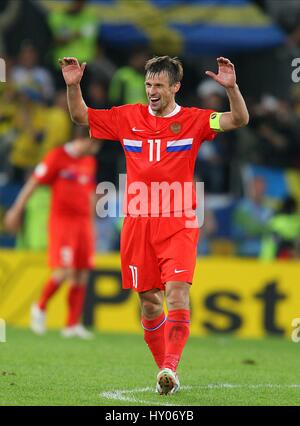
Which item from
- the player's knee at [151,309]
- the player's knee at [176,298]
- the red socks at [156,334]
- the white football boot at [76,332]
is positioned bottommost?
the white football boot at [76,332]

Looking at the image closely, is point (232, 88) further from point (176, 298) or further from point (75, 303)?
point (75, 303)

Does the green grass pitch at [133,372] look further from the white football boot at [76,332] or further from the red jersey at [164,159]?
the red jersey at [164,159]

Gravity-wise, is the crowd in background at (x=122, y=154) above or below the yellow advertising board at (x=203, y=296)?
above

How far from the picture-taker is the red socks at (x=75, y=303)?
13.2 meters

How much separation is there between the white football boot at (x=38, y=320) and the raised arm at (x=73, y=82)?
566cm

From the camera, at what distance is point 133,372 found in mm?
9164

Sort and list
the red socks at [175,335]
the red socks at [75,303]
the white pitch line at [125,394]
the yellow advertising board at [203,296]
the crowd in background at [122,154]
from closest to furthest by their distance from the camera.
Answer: the white pitch line at [125,394] → the red socks at [175,335] → the red socks at [75,303] → the yellow advertising board at [203,296] → the crowd in background at [122,154]

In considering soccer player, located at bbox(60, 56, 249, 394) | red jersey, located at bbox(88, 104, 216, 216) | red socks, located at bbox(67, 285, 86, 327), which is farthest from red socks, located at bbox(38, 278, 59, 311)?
red jersey, located at bbox(88, 104, 216, 216)

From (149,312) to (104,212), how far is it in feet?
23.0

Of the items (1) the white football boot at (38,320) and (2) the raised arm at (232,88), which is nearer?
(2) the raised arm at (232,88)

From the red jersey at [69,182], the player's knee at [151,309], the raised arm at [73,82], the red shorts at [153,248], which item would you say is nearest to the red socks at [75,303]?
the red jersey at [69,182]

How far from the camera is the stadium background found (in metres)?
14.0

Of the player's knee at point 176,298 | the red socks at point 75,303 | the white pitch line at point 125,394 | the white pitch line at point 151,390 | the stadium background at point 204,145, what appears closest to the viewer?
the white pitch line at point 125,394

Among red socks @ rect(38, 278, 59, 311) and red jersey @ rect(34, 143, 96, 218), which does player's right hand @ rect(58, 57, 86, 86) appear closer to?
red jersey @ rect(34, 143, 96, 218)
